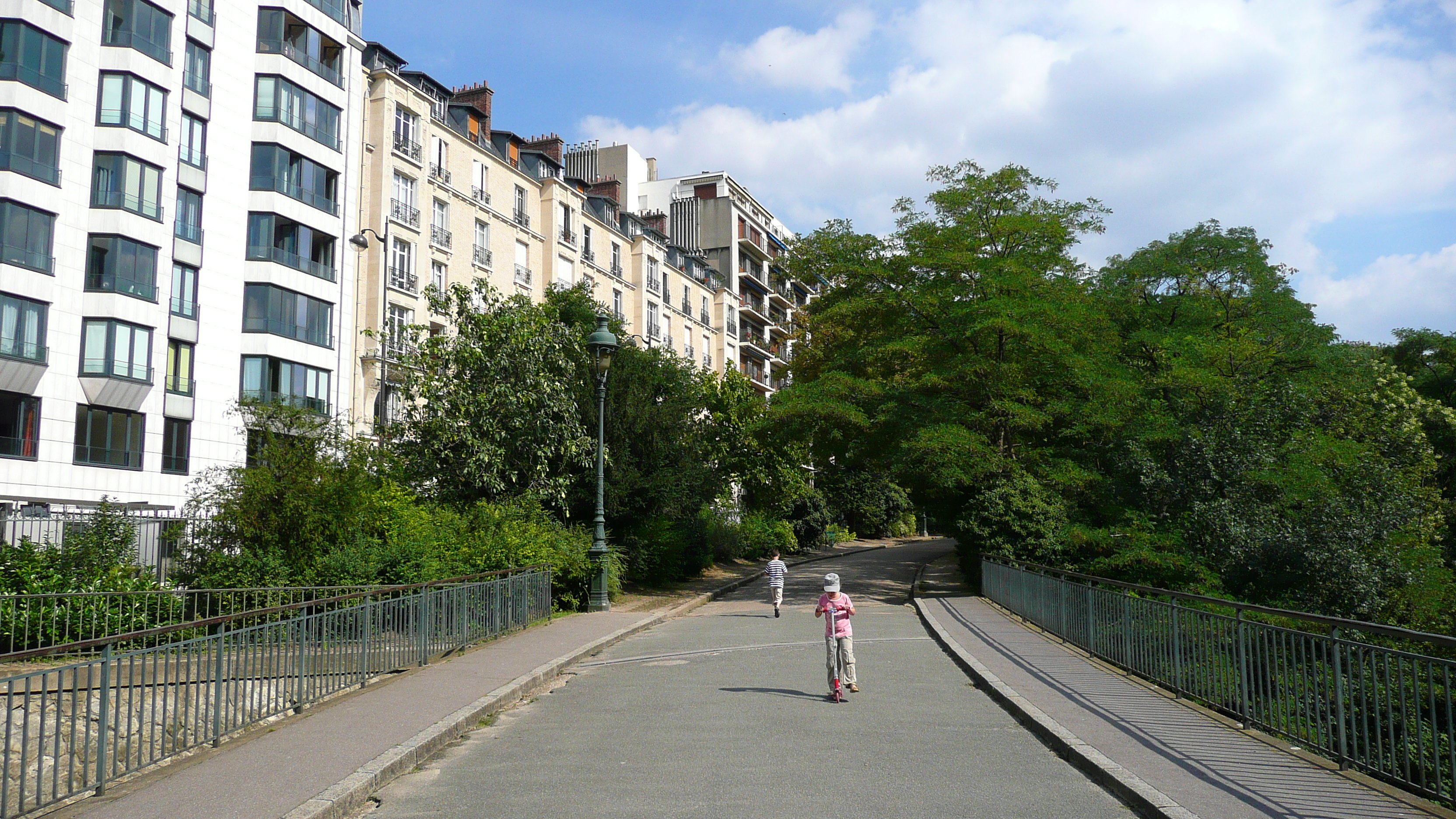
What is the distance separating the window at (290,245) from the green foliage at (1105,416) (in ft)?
62.8

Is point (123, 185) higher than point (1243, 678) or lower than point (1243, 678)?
higher

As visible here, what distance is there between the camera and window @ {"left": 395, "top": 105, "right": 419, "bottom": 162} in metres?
41.3

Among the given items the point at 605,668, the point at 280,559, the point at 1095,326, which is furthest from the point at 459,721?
the point at 1095,326

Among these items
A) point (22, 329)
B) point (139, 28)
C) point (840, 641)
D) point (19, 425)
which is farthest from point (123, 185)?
point (840, 641)

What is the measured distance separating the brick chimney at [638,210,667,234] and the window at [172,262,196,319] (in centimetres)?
3367

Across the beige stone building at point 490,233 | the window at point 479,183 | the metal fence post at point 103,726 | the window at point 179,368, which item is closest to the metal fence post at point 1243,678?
the metal fence post at point 103,726

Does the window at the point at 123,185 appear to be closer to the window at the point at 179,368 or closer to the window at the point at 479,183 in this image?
the window at the point at 179,368

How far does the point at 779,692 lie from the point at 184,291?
3139 centimetres

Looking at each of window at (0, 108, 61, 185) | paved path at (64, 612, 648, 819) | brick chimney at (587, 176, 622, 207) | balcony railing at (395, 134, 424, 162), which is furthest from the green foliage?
brick chimney at (587, 176, 622, 207)

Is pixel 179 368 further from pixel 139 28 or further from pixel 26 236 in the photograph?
pixel 139 28

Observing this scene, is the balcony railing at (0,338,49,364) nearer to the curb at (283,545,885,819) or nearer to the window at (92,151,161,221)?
the window at (92,151,161,221)

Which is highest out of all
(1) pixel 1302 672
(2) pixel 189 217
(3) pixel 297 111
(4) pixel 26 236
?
(3) pixel 297 111

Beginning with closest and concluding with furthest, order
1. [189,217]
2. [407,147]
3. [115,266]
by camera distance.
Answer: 1. [115,266]
2. [189,217]
3. [407,147]

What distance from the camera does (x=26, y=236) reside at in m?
31.2
